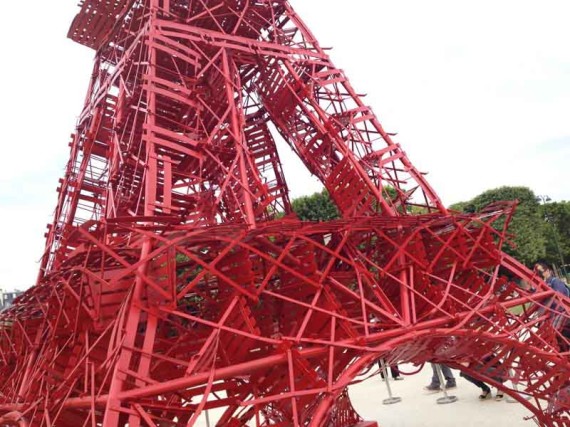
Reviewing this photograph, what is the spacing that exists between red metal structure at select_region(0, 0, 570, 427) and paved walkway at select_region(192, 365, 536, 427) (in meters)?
1.81

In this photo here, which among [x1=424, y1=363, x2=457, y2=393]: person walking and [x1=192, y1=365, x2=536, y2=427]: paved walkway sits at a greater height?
[x1=424, y1=363, x2=457, y2=393]: person walking

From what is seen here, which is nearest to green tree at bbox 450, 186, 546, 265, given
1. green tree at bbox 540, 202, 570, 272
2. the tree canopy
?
the tree canopy

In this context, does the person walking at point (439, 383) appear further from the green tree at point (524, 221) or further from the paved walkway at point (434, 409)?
the green tree at point (524, 221)

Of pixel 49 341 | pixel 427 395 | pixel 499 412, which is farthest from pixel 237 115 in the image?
pixel 427 395

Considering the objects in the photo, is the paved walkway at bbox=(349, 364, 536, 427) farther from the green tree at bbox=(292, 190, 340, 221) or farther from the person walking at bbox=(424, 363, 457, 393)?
the green tree at bbox=(292, 190, 340, 221)

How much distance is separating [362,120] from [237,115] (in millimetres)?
3463

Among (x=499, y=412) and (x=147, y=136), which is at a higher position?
(x=147, y=136)

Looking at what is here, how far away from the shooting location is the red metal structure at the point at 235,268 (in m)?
6.23

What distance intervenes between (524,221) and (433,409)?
4023 centimetres

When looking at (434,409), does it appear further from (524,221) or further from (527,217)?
(527,217)

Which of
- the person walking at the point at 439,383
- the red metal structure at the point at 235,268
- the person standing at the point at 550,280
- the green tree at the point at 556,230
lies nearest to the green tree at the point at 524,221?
the green tree at the point at 556,230

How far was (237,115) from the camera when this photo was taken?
9.93 meters

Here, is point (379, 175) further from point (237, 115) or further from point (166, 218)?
point (166, 218)

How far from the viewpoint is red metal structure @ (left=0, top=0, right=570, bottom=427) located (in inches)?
245
